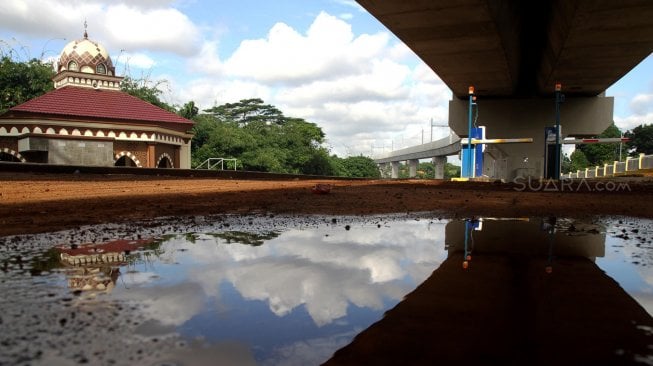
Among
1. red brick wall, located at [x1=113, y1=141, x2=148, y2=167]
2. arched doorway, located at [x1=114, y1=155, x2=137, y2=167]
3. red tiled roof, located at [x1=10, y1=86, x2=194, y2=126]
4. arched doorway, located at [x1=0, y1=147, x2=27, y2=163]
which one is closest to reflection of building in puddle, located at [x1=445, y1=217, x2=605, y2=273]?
red brick wall, located at [x1=113, y1=141, x2=148, y2=167]

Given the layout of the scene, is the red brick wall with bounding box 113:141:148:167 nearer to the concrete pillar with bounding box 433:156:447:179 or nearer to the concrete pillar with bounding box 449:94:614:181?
the concrete pillar with bounding box 449:94:614:181

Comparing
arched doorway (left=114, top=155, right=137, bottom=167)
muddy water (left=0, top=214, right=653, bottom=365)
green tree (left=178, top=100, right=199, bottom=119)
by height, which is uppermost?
green tree (left=178, top=100, right=199, bottom=119)

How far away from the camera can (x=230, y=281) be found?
81.9 inches

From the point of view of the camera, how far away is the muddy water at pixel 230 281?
1.32m

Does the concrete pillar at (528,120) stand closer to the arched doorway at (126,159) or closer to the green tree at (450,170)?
the arched doorway at (126,159)

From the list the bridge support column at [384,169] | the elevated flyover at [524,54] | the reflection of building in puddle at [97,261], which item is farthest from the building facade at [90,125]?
the bridge support column at [384,169]

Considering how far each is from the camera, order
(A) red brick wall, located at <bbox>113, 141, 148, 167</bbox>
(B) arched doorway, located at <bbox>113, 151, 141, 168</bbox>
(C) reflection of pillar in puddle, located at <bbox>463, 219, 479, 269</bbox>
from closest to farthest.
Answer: (C) reflection of pillar in puddle, located at <bbox>463, 219, 479, 269</bbox>, (A) red brick wall, located at <bbox>113, 141, 148, 167</bbox>, (B) arched doorway, located at <bbox>113, 151, 141, 168</bbox>

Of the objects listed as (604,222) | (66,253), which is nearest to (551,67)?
(604,222)

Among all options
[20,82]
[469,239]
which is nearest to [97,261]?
[469,239]

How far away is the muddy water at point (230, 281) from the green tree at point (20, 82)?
116ft

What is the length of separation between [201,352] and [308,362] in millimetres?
297

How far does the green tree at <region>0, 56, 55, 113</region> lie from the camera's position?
32406 mm

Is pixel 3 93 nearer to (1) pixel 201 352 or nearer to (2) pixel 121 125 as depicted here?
(2) pixel 121 125

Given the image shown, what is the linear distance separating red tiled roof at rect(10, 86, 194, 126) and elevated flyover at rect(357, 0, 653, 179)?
16.3 meters
